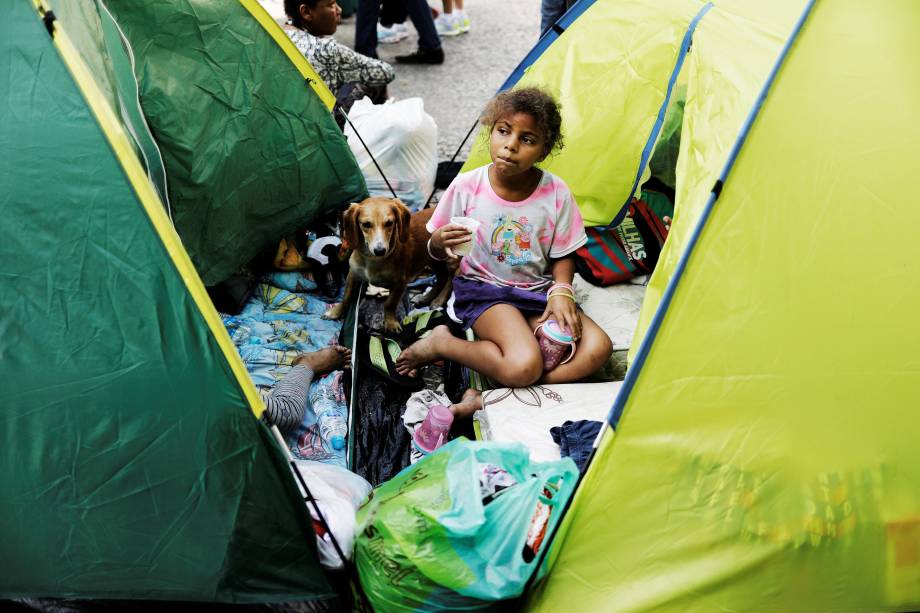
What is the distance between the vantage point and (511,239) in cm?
260

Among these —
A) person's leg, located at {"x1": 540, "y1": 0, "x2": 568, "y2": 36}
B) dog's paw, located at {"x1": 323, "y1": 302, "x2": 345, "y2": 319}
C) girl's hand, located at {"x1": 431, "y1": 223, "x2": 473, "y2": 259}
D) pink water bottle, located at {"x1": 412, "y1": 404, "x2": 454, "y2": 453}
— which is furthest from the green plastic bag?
person's leg, located at {"x1": 540, "y1": 0, "x2": 568, "y2": 36}

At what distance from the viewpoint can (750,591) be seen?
5.52 feet

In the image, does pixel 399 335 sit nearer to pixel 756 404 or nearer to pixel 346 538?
pixel 346 538

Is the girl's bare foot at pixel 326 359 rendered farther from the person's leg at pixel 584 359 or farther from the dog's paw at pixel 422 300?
the person's leg at pixel 584 359

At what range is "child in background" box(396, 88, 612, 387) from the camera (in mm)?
2445

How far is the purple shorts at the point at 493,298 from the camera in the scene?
258 centimetres

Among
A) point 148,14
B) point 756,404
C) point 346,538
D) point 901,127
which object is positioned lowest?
point 346,538

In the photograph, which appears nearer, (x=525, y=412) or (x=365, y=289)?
(x=525, y=412)

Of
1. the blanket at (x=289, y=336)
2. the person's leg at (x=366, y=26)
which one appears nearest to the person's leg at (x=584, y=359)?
the blanket at (x=289, y=336)

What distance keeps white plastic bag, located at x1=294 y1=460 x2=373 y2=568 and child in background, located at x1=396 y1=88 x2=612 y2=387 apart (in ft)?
2.00

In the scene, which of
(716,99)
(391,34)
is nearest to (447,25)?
(391,34)

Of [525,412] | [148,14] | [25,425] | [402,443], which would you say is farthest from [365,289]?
[25,425]

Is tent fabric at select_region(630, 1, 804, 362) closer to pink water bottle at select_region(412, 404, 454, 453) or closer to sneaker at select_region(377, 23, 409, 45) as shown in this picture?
pink water bottle at select_region(412, 404, 454, 453)

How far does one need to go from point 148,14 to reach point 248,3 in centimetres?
45
